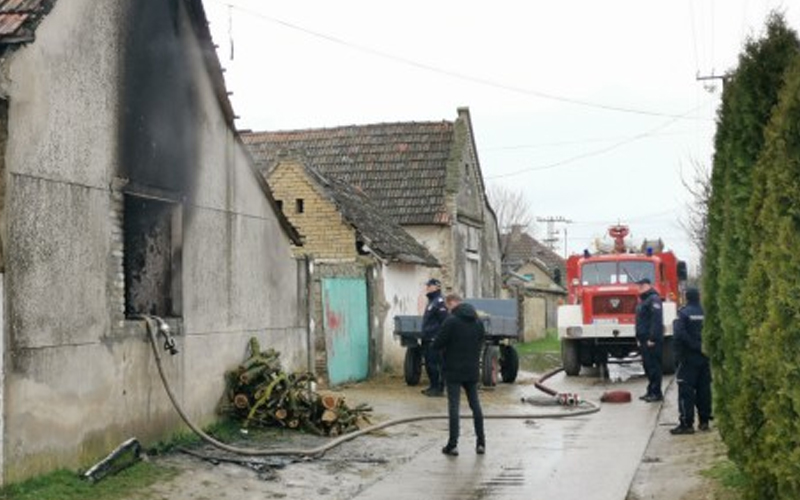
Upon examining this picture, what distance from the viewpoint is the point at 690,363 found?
A: 13.9 meters

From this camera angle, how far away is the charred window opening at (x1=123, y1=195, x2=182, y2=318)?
12.0 m

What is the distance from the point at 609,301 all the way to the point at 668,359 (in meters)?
1.73

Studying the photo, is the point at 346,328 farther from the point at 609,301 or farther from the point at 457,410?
the point at 457,410

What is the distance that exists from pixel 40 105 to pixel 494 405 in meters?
9.98

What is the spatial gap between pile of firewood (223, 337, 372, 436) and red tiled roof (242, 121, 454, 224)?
1606cm

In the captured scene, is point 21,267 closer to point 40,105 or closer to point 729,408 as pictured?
point 40,105

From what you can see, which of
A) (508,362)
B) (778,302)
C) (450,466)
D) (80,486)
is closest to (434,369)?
(508,362)

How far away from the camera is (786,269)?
688cm

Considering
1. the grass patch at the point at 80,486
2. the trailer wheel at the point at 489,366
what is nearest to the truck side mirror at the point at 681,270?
the trailer wheel at the point at 489,366

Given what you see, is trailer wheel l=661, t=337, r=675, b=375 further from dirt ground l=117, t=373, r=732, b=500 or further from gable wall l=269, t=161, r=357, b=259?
dirt ground l=117, t=373, r=732, b=500

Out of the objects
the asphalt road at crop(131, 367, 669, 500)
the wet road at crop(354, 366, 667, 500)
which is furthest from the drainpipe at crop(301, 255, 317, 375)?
the wet road at crop(354, 366, 667, 500)

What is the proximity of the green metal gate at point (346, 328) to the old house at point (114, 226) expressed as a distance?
524cm

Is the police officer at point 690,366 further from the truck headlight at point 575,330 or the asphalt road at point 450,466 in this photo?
the truck headlight at point 575,330

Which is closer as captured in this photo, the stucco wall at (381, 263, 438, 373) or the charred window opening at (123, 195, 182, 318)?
the charred window opening at (123, 195, 182, 318)
